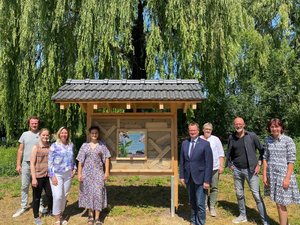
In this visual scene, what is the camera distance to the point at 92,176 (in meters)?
5.29

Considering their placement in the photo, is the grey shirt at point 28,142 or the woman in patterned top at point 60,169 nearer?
the woman in patterned top at point 60,169

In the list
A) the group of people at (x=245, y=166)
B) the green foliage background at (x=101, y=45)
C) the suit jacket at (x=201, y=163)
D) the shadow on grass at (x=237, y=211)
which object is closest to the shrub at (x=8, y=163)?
the green foliage background at (x=101, y=45)

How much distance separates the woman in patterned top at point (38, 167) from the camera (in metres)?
5.26

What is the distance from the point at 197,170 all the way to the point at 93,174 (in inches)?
65.2

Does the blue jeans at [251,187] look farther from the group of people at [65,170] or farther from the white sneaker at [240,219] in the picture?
the group of people at [65,170]

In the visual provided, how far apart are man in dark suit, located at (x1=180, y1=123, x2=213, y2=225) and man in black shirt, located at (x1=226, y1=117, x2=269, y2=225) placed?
2.23 ft

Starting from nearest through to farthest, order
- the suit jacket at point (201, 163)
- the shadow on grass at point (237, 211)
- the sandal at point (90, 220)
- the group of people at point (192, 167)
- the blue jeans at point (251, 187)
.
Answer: the group of people at point (192, 167) → the suit jacket at point (201, 163) → the blue jeans at point (251, 187) → the sandal at point (90, 220) → the shadow on grass at point (237, 211)

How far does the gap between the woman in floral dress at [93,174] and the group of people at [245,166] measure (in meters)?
1.29

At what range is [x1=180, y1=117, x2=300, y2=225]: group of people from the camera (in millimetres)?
4613

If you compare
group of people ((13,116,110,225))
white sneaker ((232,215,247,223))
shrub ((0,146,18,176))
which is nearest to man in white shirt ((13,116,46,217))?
group of people ((13,116,110,225))

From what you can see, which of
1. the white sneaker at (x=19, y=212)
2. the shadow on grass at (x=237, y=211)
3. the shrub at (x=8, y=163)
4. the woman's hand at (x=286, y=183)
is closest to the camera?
the woman's hand at (x=286, y=183)

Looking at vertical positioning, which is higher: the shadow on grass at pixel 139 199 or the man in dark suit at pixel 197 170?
the man in dark suit at pixel 197 170

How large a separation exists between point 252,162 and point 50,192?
330 cm

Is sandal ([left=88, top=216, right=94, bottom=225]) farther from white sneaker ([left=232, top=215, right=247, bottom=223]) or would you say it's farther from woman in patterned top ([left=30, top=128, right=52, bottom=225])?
white sneaker ([left=232, top=215, right=247, bottom=223])
